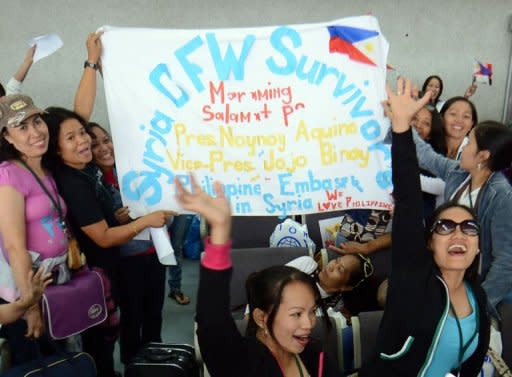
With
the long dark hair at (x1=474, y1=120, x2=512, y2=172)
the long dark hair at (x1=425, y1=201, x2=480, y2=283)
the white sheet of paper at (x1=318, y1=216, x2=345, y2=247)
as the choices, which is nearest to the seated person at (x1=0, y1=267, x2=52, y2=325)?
the long dark hair at (x1=425, y1=201, x2=480, y2=283)

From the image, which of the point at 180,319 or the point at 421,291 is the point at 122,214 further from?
the point at 421,291

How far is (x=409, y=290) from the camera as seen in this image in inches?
57.1

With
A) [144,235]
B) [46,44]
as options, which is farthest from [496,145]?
[46,44]

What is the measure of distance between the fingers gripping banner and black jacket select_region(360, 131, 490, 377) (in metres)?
0.81

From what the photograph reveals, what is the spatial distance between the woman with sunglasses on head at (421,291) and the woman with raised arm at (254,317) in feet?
Answer: 0.82

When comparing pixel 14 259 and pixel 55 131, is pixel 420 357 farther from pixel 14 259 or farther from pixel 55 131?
pixel 55 131

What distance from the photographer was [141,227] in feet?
7.20

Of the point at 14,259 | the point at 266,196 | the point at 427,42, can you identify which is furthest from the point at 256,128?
the point at 427,42

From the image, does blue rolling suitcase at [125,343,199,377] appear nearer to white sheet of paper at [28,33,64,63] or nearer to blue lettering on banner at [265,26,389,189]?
blue lettering on banner at [265,26,389,189]

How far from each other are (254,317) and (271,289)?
0.37 feet

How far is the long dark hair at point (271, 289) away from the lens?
1.42 m

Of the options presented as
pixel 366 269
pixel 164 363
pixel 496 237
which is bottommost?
pixel 164 363

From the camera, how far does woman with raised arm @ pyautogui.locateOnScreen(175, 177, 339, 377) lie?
43.9 inches

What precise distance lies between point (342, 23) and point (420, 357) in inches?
58.9
